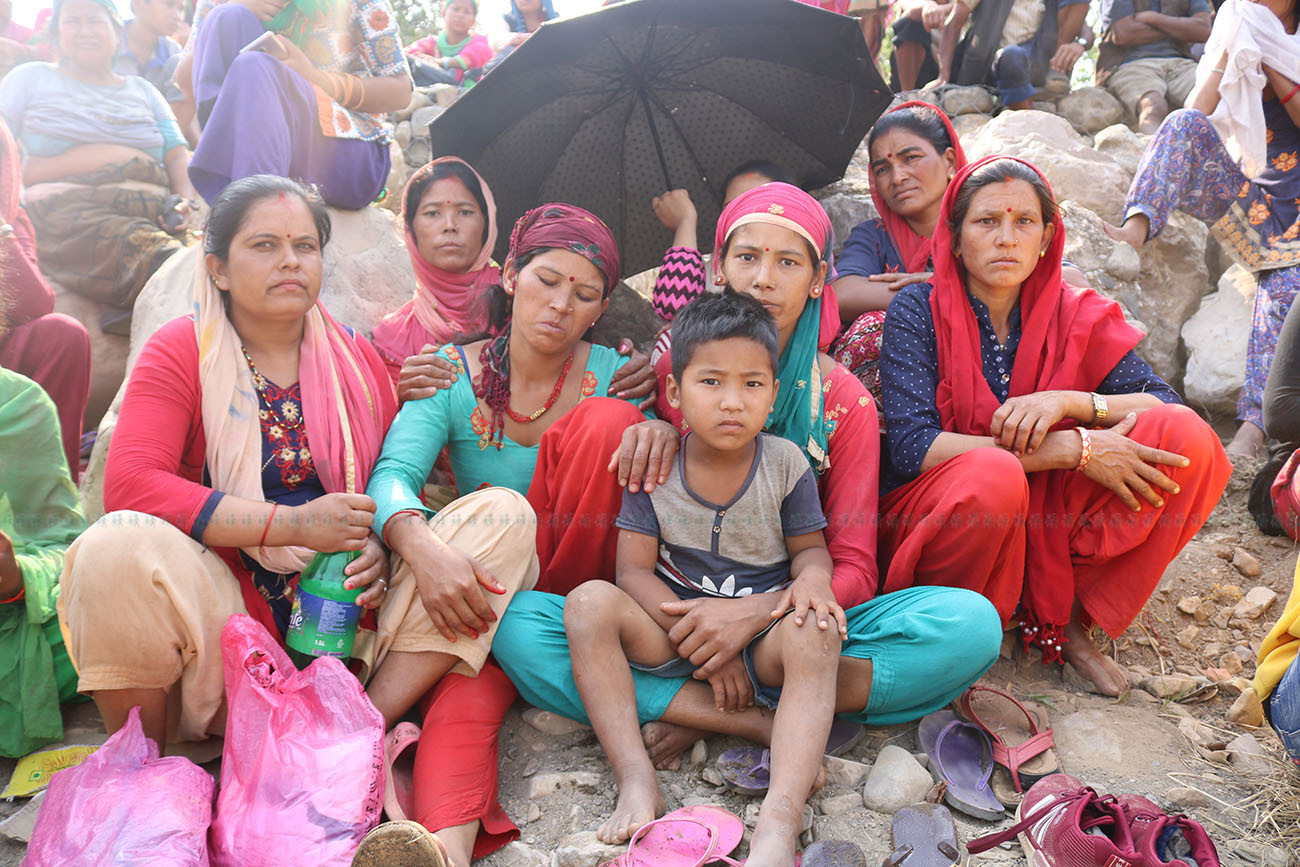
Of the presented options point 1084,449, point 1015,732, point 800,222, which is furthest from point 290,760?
point 1084,449

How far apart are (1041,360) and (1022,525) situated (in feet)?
2.16

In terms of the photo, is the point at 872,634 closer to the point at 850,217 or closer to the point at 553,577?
the point at 553,577

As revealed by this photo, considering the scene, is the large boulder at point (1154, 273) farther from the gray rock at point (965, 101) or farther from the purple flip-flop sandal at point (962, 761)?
the purple flip-flop sandal at point (962, 761)

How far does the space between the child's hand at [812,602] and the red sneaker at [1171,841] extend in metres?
0.73

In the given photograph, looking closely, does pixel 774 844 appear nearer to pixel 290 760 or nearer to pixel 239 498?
pixel 290 760

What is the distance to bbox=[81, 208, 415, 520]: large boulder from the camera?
4.09m

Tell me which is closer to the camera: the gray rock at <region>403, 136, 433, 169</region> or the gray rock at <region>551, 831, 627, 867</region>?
the gray rock at <region>551, 831, 627, 867</region>

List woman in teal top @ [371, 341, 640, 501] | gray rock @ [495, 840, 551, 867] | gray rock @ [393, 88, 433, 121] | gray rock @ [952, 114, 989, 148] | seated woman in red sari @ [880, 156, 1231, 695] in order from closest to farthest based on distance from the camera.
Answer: gray rock @ [495, 840, 551, 867]
seated woman in red sari @ [880, 156, 1231, 695]
woman in teal top @ [371, 341, 640, 501]
gray rock @ [952, 114, 989, 148]
gray rock @ [393, 88, 433, 121]

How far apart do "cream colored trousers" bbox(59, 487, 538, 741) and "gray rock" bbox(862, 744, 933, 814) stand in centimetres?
105

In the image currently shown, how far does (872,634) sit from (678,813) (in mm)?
689

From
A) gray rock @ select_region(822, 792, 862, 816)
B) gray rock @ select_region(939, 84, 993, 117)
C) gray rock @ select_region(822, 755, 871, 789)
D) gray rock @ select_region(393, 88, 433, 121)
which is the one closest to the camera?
gray rock @ select_region(822, 792, 862, 816)

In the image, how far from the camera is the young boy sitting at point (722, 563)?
7.11ft

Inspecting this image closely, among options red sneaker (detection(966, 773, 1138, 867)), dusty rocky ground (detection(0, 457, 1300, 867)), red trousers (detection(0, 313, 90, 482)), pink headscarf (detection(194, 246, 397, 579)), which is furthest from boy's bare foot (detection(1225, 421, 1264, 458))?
red trousers (detection(0, 313, 90, 482))

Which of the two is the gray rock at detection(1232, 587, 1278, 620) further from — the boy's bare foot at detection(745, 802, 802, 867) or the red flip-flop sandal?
the boy's bare foot at detection(745, 802, 802, 867)
